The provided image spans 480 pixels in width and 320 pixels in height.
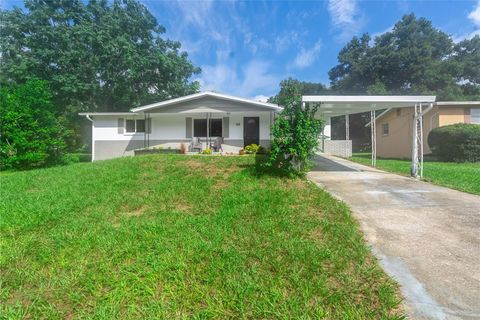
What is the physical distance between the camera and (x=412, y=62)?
2911cm

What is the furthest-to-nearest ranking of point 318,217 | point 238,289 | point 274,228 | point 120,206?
point 120,206 → point 318,217 → point 274,228 → point 238,289

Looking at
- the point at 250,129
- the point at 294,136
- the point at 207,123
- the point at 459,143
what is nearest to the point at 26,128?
the point at 207,123

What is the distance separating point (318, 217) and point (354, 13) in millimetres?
11248

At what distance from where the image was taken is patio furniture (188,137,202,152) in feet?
42.2

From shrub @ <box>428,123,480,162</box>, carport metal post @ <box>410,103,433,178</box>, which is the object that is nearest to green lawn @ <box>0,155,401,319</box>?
carport metal post @ <box>410,103,433,178</box>

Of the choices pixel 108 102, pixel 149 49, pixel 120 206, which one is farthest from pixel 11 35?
pixel 120 206

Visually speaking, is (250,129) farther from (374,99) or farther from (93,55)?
(93,55)

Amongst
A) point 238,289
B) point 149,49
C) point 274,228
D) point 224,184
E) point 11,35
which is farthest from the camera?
point 149,49

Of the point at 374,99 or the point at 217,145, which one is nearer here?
the point at 374,99

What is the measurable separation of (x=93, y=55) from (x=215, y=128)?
14461 millimetres

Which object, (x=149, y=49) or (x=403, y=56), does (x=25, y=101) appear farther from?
(x=403, y=56)

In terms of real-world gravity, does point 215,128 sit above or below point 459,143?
above

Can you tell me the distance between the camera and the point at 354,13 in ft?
35.8

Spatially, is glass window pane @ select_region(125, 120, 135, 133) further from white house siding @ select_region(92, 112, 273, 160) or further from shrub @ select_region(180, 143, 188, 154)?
shrub @ select_region(180, 143, 188, 154)
